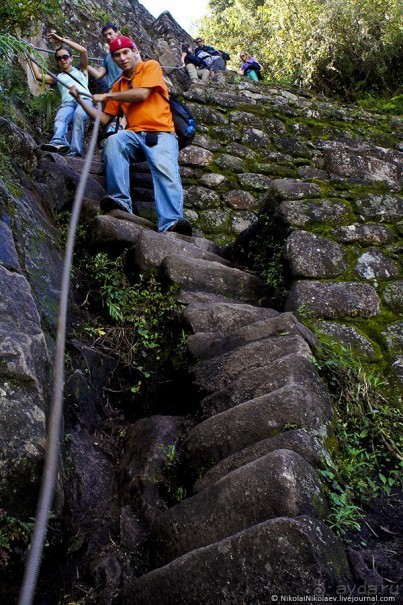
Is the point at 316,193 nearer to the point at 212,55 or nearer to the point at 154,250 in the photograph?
the point at 154,250

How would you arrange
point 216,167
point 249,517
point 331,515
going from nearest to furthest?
point 249,517 < point 331,515 < point 216,167

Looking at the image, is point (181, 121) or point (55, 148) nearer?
point (181, 121)

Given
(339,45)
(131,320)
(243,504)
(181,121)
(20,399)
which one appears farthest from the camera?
(339,45)

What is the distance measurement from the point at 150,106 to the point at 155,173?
1.74 ft

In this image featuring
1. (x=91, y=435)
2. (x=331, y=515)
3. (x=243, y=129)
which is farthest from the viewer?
(x=243, y=129)

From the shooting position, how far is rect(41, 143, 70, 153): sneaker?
4676mm

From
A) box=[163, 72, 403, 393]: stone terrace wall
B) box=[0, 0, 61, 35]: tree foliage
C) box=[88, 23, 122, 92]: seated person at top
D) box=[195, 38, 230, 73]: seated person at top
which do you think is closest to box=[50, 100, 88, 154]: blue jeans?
box=[88, 23, 122, 92]: seated person at top

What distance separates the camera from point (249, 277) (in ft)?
11.2

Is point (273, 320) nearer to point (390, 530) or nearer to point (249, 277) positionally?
point (249, 277)

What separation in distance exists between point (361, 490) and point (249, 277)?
171 centimetres

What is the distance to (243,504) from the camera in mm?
1572

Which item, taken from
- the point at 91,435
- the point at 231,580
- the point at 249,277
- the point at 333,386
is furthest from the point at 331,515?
the point at 249,277

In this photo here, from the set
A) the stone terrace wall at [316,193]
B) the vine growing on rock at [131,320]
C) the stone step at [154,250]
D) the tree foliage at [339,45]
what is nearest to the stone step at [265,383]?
the vine growing on rock at [131,320]

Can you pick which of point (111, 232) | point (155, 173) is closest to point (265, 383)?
point (111, 232)
